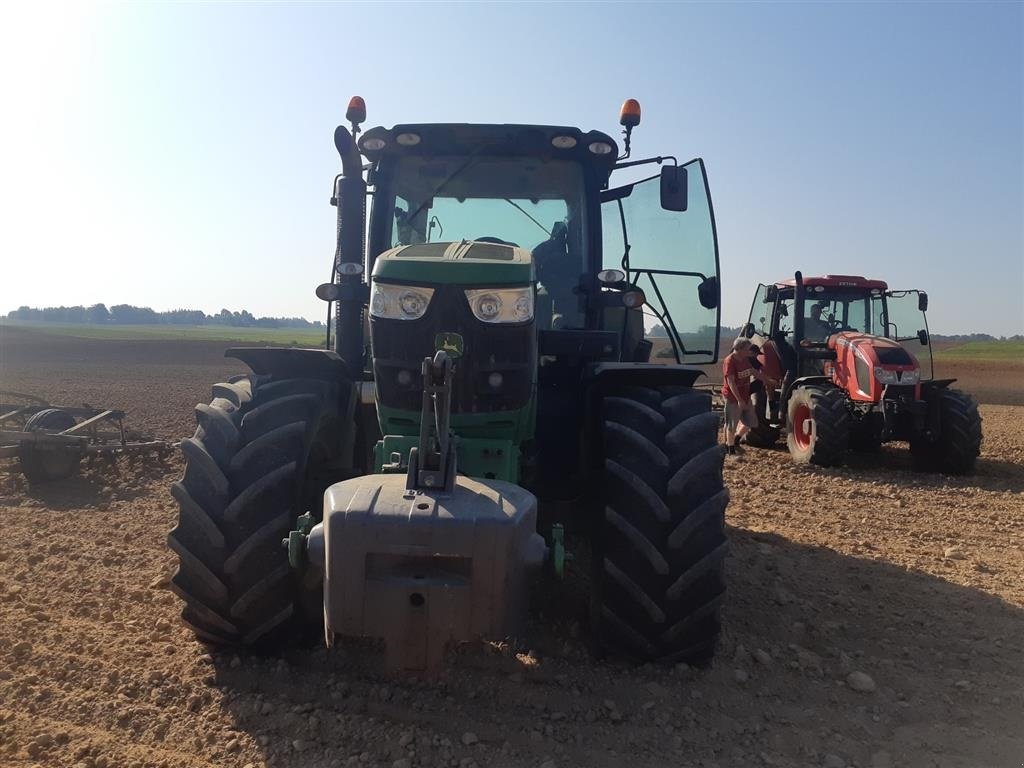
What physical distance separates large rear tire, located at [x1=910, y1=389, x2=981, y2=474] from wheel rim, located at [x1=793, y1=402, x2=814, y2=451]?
3.92 feet

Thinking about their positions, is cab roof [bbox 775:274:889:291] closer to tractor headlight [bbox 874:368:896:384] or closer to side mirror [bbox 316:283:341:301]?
tractor headlight [bbox 874:368:896:384]

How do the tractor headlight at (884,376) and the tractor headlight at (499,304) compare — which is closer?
the tractor headlight at (499,304)

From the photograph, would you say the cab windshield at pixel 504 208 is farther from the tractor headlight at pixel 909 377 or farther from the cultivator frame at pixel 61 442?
the tractor headlight at pixel 909 377

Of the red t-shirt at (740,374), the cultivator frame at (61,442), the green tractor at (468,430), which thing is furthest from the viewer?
the red t-shirt at (740,374)

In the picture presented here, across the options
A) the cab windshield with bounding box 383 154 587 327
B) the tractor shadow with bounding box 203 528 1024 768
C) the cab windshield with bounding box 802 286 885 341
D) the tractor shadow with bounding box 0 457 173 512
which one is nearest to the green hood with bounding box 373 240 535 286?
A: the cab windshield with bounding box 383 154 587 327

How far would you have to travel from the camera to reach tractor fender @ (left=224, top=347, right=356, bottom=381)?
12.5 ft

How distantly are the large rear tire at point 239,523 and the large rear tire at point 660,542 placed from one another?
1300mm

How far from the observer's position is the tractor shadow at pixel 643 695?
2955 mm

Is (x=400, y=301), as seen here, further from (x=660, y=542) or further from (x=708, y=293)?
(x=708, y=293)

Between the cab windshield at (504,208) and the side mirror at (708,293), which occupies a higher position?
the cab windshield at (504,208)

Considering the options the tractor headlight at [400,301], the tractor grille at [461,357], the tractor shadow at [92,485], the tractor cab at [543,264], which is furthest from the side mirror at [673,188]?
the tractor shadow at [92,485]

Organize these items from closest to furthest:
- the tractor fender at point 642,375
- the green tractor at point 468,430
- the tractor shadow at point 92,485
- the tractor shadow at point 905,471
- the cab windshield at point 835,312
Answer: the green tractor at point 468,430 < the tractor fender at point 642,375 < the tractor shadow at point 92,485 < the tractor shadow at point 905,471 < the cab windshield at point 835,312

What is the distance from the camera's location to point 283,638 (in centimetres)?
338

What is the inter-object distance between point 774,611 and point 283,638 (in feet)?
8.67
